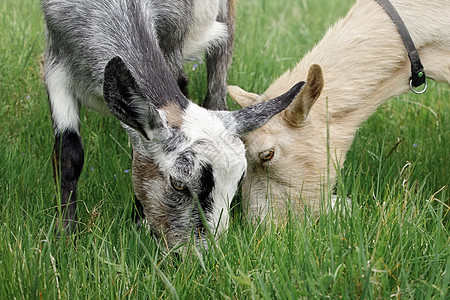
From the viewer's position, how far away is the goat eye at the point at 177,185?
133 inches

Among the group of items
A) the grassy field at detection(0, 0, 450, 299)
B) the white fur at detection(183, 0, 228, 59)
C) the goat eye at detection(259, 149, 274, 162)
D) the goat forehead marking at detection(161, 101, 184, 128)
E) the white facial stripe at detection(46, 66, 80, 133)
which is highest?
the white fur at detection(183, 0, 228, 59)

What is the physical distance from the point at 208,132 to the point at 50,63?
1.36 meters

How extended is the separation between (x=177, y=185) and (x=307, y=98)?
1.00 meters

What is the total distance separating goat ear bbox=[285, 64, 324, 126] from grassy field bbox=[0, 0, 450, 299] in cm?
40

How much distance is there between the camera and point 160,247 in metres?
3.50

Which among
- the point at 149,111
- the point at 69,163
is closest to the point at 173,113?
the point at 149,111

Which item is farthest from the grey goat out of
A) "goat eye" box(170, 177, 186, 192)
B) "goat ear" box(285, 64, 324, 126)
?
"goat ear" box(285, 64, 324, 126)

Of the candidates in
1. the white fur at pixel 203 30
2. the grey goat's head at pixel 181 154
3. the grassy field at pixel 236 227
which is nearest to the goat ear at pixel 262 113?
the grey goat's head at pixel 181 154

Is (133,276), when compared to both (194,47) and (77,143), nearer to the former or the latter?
(77,143)

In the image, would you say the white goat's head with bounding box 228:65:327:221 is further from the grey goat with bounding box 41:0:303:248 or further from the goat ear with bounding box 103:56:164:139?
the goat ear with bounding box 103:56:164:139

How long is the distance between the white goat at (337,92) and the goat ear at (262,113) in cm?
36

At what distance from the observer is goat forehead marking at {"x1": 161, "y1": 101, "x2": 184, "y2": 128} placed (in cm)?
348

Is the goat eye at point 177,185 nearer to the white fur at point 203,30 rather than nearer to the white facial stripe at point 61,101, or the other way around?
the white facial stripe at point 61,101

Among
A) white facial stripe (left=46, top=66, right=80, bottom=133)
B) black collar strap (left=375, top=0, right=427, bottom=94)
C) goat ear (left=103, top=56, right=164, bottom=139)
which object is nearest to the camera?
goat ear (left=103, top=56, right=164, bottom=139)
